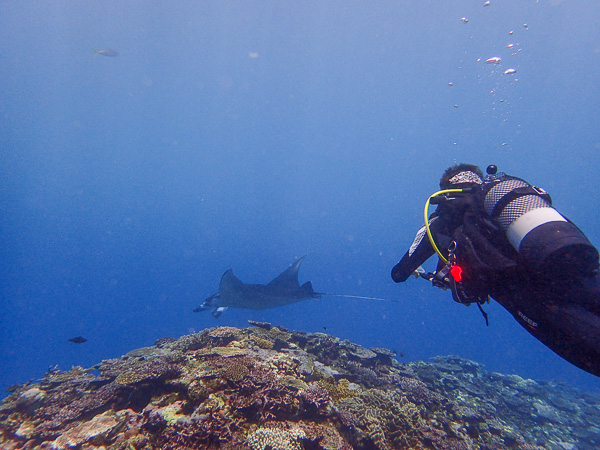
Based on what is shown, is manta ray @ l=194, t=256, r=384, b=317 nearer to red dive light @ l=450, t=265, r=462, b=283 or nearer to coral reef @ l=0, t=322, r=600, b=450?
coral reef @ l=0, t=322, r=600, b=450

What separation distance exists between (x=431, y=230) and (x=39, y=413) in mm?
7298

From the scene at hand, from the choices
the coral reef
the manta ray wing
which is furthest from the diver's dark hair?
the manta ray wing

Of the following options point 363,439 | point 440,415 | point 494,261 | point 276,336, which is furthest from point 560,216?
point 276,336

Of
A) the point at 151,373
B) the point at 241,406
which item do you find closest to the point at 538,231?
the point at 241,406

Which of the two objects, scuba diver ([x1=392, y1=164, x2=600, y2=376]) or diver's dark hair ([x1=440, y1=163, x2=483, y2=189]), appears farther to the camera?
diver's dark hair ([x1=440, y1=163, x2=483, y2=189])

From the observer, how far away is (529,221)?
277cm

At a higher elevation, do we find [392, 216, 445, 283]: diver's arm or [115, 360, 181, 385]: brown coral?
[392, 216, 445, 283]: diver's arm

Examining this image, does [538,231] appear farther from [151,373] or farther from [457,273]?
[151,373]

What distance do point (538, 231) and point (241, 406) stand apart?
14.1ft

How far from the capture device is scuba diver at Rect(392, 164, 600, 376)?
246 cm

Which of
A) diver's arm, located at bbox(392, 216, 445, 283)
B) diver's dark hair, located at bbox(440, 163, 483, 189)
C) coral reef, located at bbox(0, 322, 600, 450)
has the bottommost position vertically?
coral reef, located at bbox(0, 322, 600, 450)

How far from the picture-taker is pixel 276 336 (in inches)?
329

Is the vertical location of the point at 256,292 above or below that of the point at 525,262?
below

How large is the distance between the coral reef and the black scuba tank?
359cm
